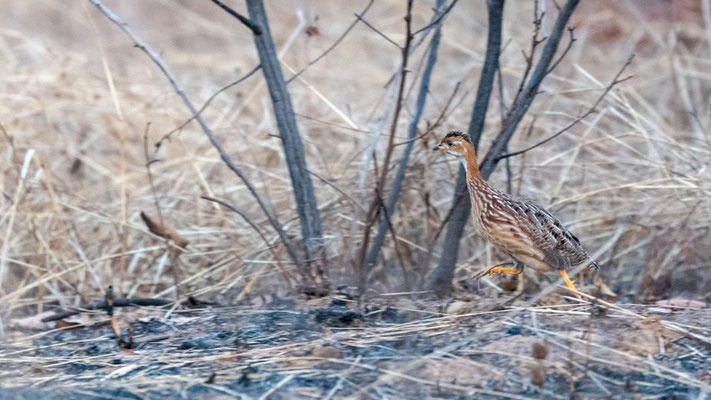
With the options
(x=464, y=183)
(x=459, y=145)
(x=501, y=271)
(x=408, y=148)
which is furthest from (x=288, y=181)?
(x=501, y=271)

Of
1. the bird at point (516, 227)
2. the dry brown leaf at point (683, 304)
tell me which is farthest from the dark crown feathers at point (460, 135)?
the dry brown leaf at point (683, 304)

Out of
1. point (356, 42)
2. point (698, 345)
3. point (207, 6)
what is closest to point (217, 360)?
point (698, 345)

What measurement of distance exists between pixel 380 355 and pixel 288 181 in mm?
2031

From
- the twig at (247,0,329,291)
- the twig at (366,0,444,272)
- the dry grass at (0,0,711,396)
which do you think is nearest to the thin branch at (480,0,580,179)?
the twig at (366,0,444,272)

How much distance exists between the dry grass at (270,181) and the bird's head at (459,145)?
457 millimetres

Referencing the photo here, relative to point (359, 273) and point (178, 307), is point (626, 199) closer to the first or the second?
point (359, 273)

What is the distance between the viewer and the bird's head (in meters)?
3.17

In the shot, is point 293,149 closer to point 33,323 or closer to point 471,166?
point 471,166

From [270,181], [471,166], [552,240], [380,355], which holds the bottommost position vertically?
[380,355]

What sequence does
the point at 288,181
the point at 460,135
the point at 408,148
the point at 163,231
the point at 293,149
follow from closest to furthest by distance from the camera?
the point at 460,135, the point at 293,149, the point at 408,148, the point at 163,231, the point at 288,181

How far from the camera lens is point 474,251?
14.2 feet

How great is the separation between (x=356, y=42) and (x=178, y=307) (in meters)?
5.54

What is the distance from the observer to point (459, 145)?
10.4 feet

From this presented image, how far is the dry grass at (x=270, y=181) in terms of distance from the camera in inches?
154
